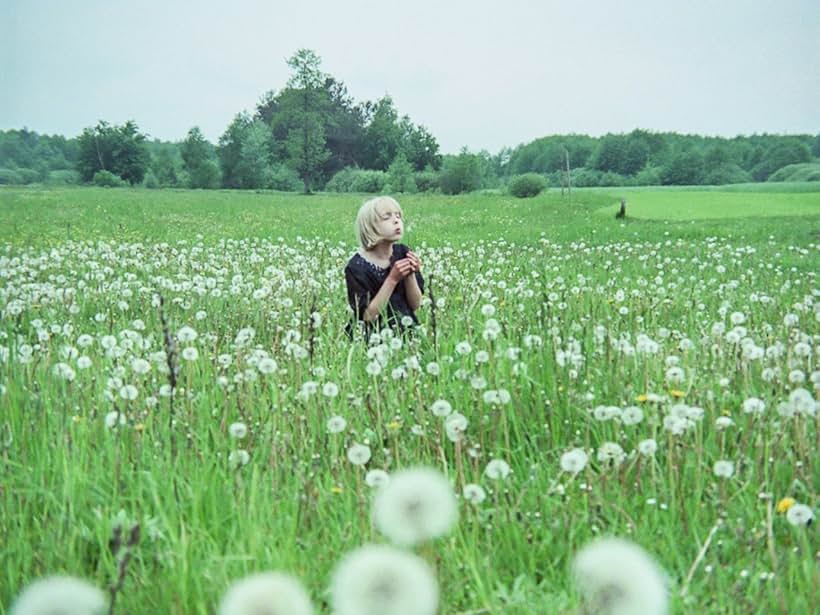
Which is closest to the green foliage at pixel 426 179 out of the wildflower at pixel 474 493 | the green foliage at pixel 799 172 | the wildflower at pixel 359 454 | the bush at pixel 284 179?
the bush at pixel 284 179

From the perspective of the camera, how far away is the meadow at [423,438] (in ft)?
5.90

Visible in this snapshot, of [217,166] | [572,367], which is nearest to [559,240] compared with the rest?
[217,166]

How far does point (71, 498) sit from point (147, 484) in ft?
0.95

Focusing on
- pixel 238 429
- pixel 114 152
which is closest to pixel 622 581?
pixel 238 429

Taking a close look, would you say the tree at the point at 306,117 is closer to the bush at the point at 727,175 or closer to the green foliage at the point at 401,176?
Result: the green foliage at the point at 401,176

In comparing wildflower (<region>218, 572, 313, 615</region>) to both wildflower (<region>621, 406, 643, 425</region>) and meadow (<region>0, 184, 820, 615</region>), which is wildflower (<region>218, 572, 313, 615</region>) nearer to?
meadow (<region>0, 184, 820, 615</region>)

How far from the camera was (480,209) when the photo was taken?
549 inches

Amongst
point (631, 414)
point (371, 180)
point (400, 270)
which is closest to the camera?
point (631, 414)

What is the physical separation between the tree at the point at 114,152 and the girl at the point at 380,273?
7.25 ft

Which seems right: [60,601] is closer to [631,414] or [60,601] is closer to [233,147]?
[631,414]

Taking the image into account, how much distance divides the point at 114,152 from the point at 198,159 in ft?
6.08

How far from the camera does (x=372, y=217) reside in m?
4.40

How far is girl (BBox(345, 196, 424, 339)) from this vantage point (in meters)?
4.29

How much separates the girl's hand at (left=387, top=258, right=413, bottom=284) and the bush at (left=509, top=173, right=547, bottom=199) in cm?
1287
